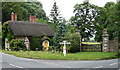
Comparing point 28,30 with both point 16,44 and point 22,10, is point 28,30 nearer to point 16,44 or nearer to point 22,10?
point 16,44

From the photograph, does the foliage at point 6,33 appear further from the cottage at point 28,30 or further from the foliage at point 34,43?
the foliage at point 34,43

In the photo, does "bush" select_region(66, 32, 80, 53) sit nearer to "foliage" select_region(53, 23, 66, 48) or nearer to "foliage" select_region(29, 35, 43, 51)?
"foliage" select_region(53, 23, 66, 48)

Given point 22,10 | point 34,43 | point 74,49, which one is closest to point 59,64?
point 74,49

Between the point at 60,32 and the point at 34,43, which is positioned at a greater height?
the point at 60,32

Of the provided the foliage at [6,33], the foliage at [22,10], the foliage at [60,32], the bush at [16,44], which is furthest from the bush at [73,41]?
the foliage at [22,10]

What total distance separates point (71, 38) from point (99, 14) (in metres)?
21.1

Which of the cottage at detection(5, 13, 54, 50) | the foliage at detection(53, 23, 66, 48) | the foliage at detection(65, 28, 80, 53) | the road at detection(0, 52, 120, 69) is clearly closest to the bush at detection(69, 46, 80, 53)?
the foliage at detection(65, 28, 80, 53)

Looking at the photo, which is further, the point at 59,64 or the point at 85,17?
the point at 85,17

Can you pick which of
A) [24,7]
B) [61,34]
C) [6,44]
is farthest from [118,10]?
[24,7]

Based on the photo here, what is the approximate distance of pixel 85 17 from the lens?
4597cm

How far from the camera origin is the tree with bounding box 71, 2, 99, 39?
46.1 metres

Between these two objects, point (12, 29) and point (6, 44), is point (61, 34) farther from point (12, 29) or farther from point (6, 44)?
point (6, 44)

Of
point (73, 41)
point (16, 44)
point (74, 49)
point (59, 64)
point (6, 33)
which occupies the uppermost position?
point (6, 33)

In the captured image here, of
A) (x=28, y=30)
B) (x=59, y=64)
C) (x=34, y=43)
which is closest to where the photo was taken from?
(x=59, y=64)
